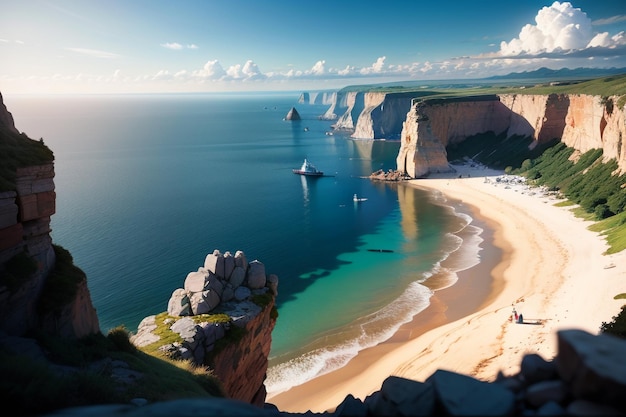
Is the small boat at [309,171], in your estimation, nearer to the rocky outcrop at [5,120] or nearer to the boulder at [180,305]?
the boulder at [180,305]

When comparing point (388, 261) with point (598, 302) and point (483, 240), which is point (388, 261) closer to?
point (483, 240)

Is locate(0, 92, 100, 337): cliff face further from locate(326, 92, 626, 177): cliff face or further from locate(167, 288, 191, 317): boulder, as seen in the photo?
locate(326, 92, 626, 177): cliff face

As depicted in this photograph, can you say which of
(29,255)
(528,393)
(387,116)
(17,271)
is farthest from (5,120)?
(387,116)

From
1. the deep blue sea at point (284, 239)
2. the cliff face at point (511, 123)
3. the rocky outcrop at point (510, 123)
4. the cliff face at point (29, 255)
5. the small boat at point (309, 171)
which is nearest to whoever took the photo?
the cliff face at point (29, 255)

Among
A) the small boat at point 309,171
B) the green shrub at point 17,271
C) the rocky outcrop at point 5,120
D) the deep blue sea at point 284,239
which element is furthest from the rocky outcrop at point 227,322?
the small boat at point 309,171

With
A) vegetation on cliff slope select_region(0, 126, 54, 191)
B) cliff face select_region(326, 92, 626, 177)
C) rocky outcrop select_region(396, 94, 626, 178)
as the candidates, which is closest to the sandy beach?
vegetation on cliff slope select_region(0, 126, 54, 191)
